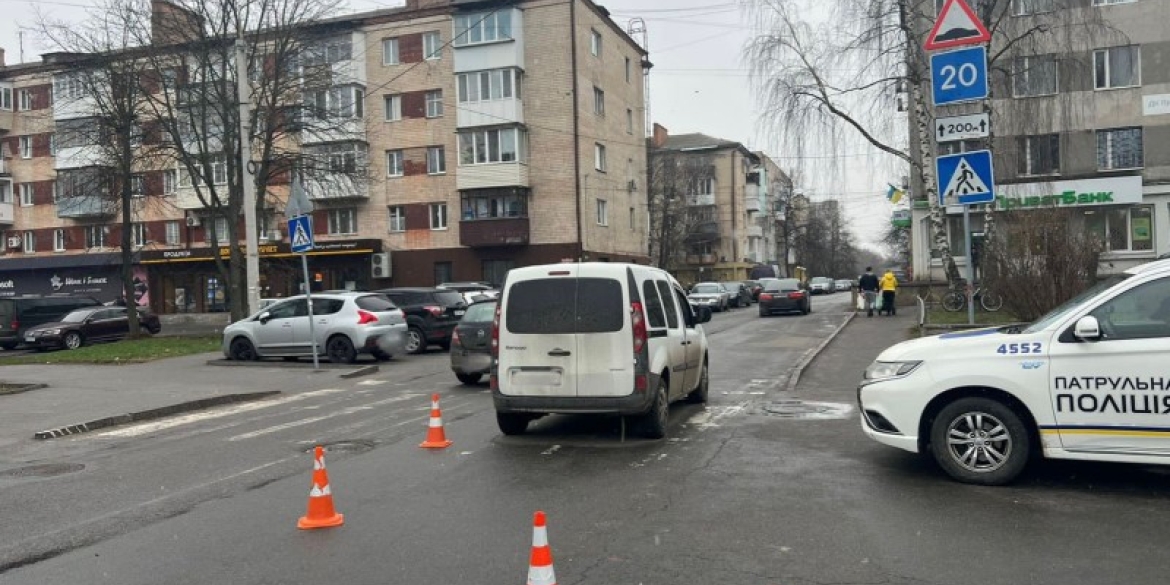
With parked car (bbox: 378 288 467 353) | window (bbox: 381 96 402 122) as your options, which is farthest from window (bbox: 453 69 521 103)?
parked car (bbox: 378 288 467 353)

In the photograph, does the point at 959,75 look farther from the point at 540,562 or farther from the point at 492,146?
the point at 492,146

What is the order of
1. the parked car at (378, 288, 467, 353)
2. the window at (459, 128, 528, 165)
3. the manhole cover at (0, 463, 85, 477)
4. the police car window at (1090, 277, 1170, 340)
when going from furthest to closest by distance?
the window at (459, 128, 528, 165) < the parked car at (378, 288, 467, 353) < the manhole cover at (0, 463, 85, 477) < the police car window at (1090, 277, 1170, 340)

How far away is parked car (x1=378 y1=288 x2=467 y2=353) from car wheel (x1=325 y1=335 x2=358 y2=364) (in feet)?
7.26

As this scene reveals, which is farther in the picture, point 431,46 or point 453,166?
point 431,46

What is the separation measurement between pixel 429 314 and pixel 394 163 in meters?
25.1

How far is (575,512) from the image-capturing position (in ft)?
20.5

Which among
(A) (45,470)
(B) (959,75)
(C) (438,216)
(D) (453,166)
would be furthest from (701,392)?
(C) (438,216)

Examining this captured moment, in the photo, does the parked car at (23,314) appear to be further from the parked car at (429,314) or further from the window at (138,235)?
the window at (138,235)

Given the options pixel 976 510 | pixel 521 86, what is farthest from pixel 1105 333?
pixel 521 86

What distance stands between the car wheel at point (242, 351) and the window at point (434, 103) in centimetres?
2606

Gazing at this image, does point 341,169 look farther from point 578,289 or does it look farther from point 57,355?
point 578,289

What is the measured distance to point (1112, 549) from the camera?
5.19 meters

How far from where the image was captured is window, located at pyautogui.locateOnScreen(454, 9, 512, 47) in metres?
42.2

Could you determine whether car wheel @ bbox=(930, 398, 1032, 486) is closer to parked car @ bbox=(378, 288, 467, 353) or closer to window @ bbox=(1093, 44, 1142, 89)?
parked car @ bbox=(378, 288, 467, 353)
